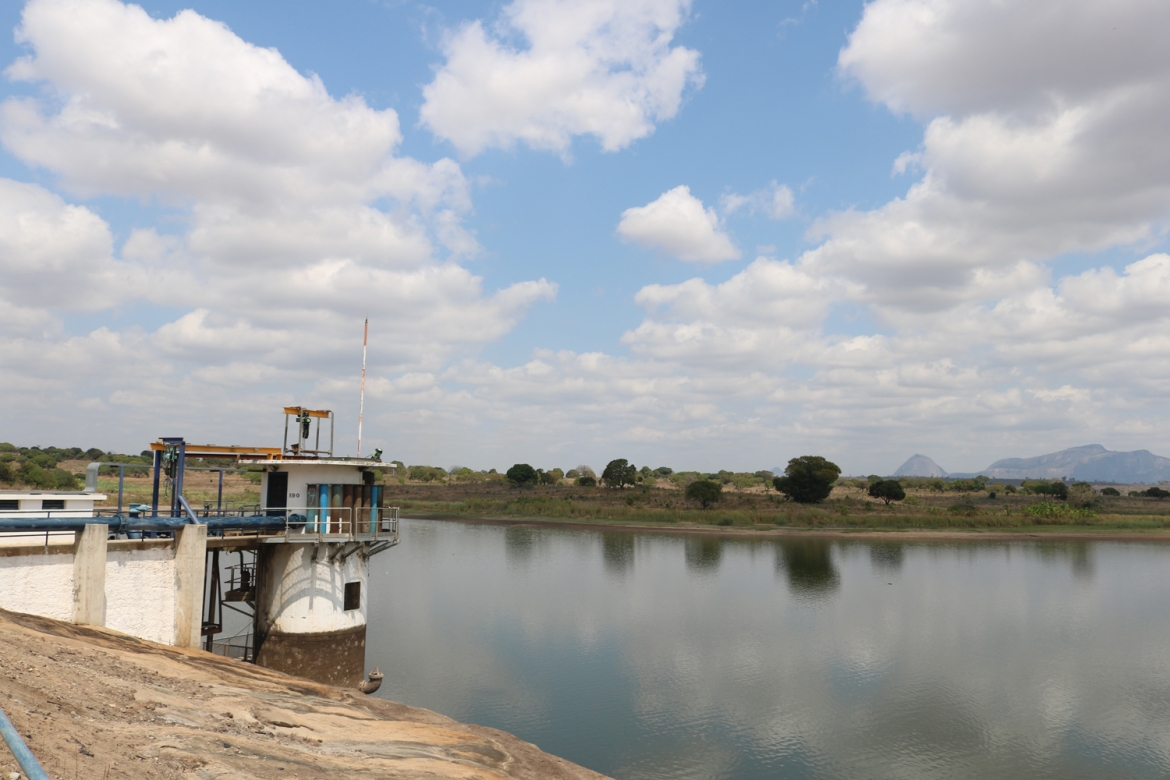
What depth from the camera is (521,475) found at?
163m

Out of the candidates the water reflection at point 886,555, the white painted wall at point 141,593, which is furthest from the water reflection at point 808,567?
the white painted wall at point 141,593

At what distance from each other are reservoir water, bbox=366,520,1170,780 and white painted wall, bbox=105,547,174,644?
474 inches

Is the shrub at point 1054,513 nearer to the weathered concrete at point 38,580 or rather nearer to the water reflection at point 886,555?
the water reflection at point 886,555

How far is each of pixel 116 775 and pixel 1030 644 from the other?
52095 mm

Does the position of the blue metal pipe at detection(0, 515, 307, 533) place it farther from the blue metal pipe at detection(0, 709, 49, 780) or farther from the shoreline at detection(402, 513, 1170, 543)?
the shoreline at detection(402, 513, 1170, 543)

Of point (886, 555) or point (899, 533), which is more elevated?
point (899, 533)

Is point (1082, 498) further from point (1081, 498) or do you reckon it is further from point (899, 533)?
point (899, 533)

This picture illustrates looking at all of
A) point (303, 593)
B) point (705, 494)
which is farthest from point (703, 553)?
point (303, 593)

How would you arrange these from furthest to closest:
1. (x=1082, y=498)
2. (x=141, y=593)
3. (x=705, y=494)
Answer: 1. (x=1082, y=498)
2. (x=705, y=494)
3. (x=141, y=593)

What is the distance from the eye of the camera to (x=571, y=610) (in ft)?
179

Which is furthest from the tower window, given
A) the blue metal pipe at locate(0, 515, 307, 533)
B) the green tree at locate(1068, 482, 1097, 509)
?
the green tree at locate(1068, 482, 1097, 509)

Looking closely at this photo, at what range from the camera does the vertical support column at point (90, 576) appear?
920 inches

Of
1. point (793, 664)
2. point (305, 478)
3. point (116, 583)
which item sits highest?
point (305, 478)

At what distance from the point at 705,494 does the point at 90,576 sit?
11099 centimetres
